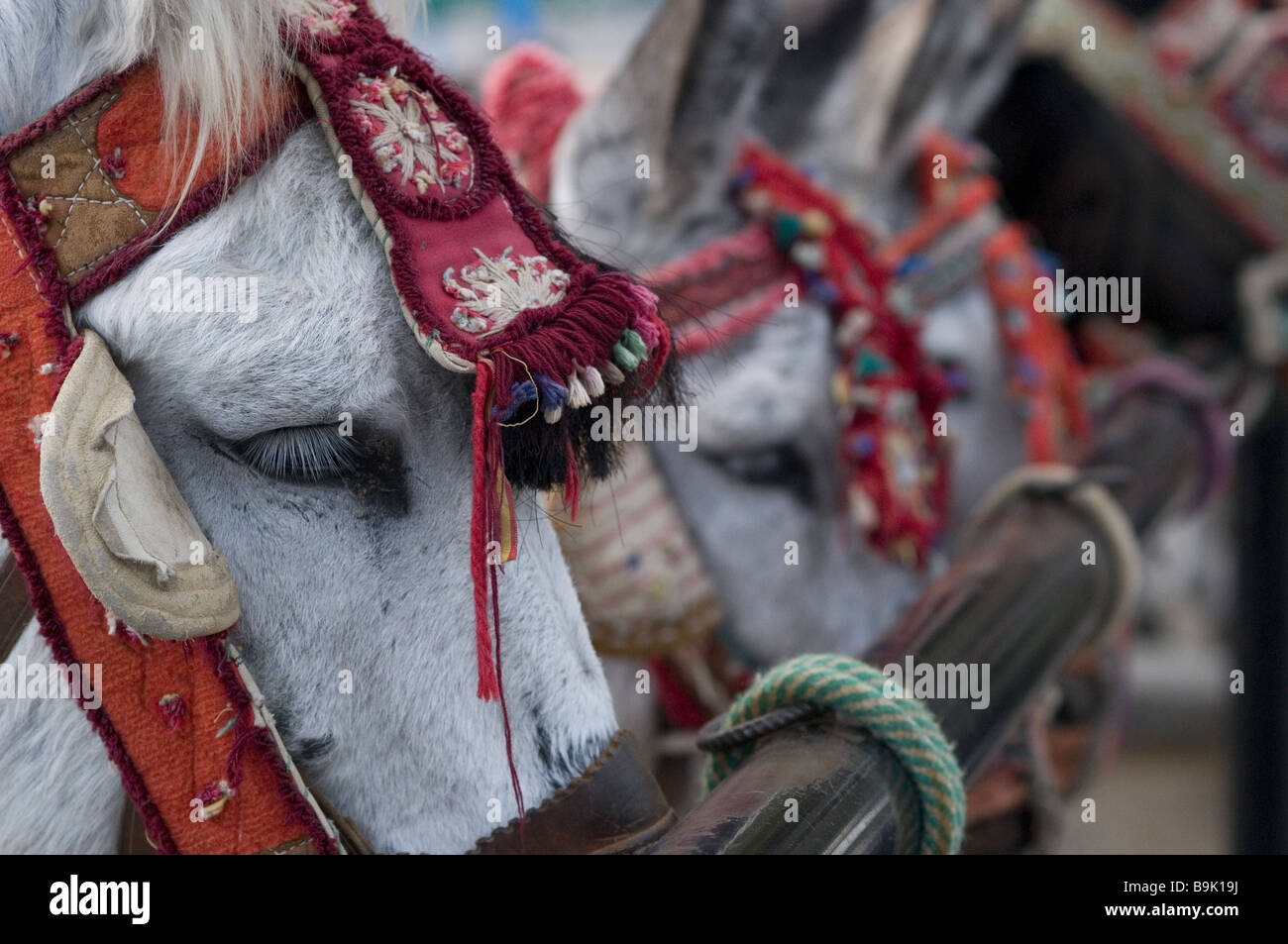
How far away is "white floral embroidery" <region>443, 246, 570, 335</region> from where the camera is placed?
777mm

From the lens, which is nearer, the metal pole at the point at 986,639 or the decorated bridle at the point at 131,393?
the decorated bridle at the point at 131,393

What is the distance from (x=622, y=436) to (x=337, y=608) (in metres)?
0.24

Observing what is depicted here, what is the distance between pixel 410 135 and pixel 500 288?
0.42ft

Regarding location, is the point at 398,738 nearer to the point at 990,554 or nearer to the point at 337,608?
the point at 337,608

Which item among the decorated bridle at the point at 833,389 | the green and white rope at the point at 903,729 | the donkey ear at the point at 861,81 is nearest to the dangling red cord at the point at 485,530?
the green and white rope at the point at 903,729

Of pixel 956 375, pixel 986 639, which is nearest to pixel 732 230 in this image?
pixel 956 375

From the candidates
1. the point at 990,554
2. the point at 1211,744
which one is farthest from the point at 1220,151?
the point at 1211,744

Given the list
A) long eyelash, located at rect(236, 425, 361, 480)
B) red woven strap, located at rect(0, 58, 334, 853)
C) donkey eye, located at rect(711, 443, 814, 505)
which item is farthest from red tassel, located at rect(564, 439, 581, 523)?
donkey eye, located at rect(711, 443, 814, 505)

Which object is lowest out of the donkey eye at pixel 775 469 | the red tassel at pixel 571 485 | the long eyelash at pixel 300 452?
the donkey eye at pixel 775 469

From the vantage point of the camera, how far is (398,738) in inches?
32.4

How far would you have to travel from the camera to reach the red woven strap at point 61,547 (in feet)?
2.49

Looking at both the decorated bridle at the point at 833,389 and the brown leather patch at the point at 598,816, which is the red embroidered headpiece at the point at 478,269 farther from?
the decorated bridle at the point at 833,389

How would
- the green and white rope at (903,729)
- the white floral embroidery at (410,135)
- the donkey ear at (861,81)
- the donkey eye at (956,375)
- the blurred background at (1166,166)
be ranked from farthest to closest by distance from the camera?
the blurred background at (1166,166) → the donkey eye at (956,375) → the donkey ear at (861,81) → the green and white rope at (903,729) → the white floral embroidery at (410,135)

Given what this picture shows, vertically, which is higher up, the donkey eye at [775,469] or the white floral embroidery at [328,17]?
the white floral embroidery at [328,17]
